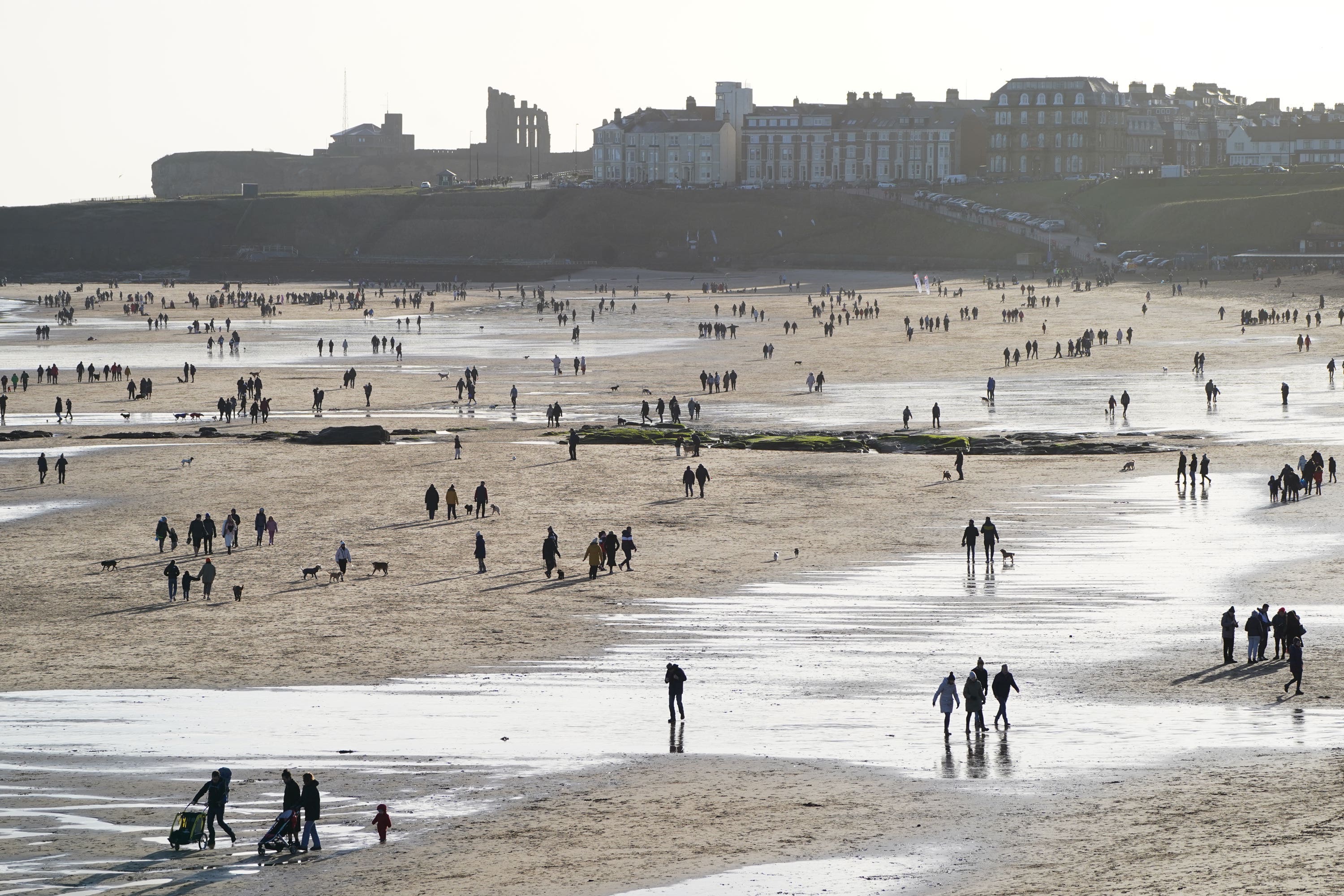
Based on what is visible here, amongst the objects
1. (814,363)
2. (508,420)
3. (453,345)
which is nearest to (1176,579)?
(508,420)

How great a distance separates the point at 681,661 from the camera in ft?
71.7

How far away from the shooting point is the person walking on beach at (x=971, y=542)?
89.3 ft

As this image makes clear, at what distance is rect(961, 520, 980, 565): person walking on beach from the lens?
27.2 m

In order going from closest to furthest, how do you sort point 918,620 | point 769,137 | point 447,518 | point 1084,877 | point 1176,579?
point 1084,877 < point 918,620 < point 1176,579 < point 447,518 < point 769,137

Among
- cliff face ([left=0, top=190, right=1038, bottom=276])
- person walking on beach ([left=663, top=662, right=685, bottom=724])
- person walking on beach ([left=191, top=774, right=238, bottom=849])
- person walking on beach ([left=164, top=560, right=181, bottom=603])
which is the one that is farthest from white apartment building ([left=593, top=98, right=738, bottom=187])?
person walking on beach ([left=191, top=774, right=238, bottom=849])

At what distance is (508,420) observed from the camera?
49.3 metres

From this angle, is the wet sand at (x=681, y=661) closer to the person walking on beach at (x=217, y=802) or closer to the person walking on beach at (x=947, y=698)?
the person walking on beach at (x=947, y=698)

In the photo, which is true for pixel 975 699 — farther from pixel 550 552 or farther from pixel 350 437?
pixel 350 437

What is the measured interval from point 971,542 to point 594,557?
687cm

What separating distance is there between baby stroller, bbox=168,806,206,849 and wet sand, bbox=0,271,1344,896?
15.4 inches

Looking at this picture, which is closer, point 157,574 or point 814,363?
point 157,574

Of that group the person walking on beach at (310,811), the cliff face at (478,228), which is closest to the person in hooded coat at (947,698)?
the person walking on beach at (310,811)

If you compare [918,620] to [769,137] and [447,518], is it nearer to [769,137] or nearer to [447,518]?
[447,518]

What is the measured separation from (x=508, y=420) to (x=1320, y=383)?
1155 inches
